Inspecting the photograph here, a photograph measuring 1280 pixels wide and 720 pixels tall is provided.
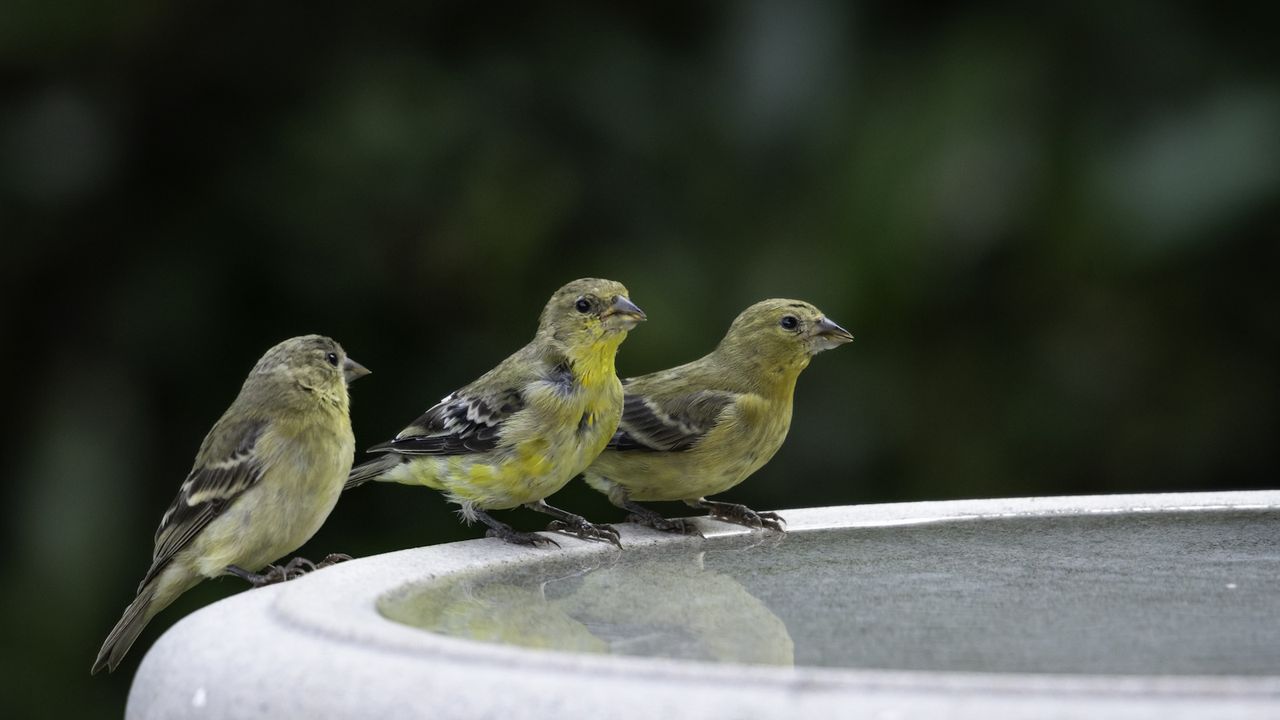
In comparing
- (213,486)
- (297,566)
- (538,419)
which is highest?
(538,419)

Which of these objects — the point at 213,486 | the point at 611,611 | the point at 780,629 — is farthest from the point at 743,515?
the point at 780,629

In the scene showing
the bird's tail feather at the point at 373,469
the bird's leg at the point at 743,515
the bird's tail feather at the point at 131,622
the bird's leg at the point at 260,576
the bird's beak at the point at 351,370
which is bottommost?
the bird's tail feather at the point at 131,622

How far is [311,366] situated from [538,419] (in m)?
0.61

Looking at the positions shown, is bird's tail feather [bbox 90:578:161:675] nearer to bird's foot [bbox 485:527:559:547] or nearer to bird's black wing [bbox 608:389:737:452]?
bird's foot [bbox 485:527:559:547]

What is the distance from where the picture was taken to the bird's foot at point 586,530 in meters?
3.15

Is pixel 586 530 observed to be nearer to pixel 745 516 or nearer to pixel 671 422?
pixel 745 516

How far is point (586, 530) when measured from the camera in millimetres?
3268

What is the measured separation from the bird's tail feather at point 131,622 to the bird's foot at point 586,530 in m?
1.00

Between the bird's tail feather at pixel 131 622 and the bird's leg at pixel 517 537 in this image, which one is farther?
the bird's tail feather at pixel 131 622

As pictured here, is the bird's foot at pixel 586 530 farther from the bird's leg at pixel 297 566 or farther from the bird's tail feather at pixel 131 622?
the bird's tail feather at pixel 131 622

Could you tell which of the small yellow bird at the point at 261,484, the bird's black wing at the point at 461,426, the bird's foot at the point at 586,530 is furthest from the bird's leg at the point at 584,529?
the small yellow bird at the point at 261,484

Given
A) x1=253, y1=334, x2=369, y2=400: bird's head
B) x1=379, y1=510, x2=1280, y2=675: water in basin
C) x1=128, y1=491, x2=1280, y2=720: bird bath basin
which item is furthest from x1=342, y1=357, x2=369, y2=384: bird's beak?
x1=379, y1=510, x2=1280, y2=675: water in basin

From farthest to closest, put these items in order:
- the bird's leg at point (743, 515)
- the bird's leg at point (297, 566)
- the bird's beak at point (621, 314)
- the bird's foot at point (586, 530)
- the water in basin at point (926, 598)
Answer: the bird's beak at point (621, 314), the bird's leg at point (297, 566), the bird's leg at point (743, 515), the bird's foot at point (586, 530), the water in basin at point (926, 598)

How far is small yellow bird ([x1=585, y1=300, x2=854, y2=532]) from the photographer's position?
149 inches
